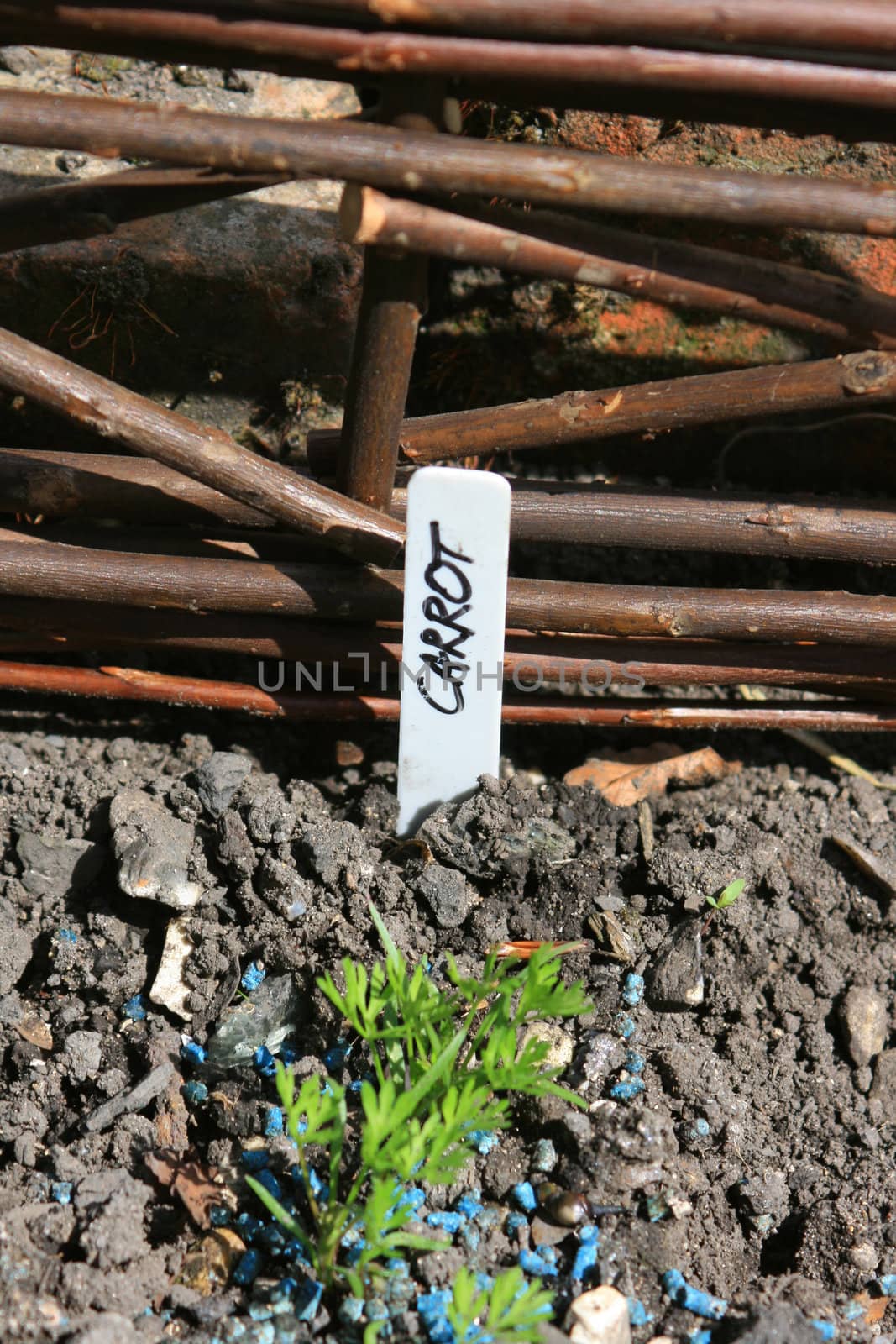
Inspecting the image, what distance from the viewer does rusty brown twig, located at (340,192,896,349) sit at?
140 cm

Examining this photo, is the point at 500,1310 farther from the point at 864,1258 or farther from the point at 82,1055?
the point at 82,1055

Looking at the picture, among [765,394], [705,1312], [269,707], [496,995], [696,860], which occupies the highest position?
[765,394]

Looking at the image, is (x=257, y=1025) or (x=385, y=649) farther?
(x=385, y=649)

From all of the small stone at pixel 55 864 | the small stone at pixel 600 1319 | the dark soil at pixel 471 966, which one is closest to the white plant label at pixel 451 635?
the dark soil at pixel 471 966

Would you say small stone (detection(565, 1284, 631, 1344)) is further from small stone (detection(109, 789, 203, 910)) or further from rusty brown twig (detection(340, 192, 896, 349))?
rusty brown twig (detection(340, 192, 896, 349))

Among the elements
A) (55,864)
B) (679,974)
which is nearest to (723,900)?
(679,974)

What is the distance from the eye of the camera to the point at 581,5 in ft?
4.30

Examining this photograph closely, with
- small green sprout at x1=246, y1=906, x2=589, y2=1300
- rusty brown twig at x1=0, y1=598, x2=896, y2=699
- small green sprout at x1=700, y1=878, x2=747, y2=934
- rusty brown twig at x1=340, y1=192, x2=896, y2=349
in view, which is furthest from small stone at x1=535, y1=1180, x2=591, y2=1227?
rusty brown twig at x1=340, y1=192, x2=896, y2=349

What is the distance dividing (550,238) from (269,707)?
2.99 feet

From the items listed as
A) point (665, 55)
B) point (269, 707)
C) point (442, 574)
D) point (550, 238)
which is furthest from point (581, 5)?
point (269, 707)

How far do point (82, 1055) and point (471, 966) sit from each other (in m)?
0.58

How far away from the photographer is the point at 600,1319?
1.35m

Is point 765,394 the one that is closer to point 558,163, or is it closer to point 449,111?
point 558,163

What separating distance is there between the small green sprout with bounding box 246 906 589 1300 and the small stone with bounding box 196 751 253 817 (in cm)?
40
